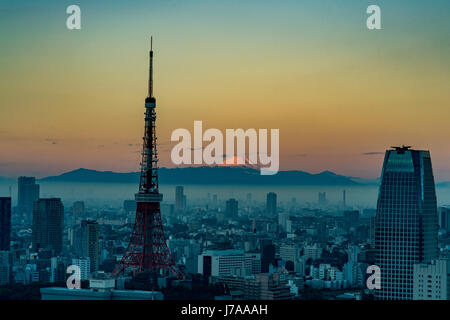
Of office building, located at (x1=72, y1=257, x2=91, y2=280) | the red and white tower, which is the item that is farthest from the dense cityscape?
the red and white tower

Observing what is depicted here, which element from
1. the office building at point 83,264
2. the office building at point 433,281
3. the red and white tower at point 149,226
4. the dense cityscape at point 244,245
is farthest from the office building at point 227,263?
the office building at point 433,281

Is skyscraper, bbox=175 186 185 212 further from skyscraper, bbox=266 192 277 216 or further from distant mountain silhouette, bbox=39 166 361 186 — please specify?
skyscraper, bbox=266 192 277 216

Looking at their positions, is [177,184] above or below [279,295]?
above

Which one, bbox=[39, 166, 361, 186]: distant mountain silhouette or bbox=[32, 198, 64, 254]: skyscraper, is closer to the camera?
bbox=[39, 166, 361, 186]: distant mountain silhouette

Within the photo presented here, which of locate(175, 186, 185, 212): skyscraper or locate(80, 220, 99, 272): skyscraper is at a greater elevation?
locate(175, 186, 185, 212): skyscraper

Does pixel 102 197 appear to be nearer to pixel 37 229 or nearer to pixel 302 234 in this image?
pixel 37 229

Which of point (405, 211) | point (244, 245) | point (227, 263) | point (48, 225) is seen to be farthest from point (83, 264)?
point (405, 211)
